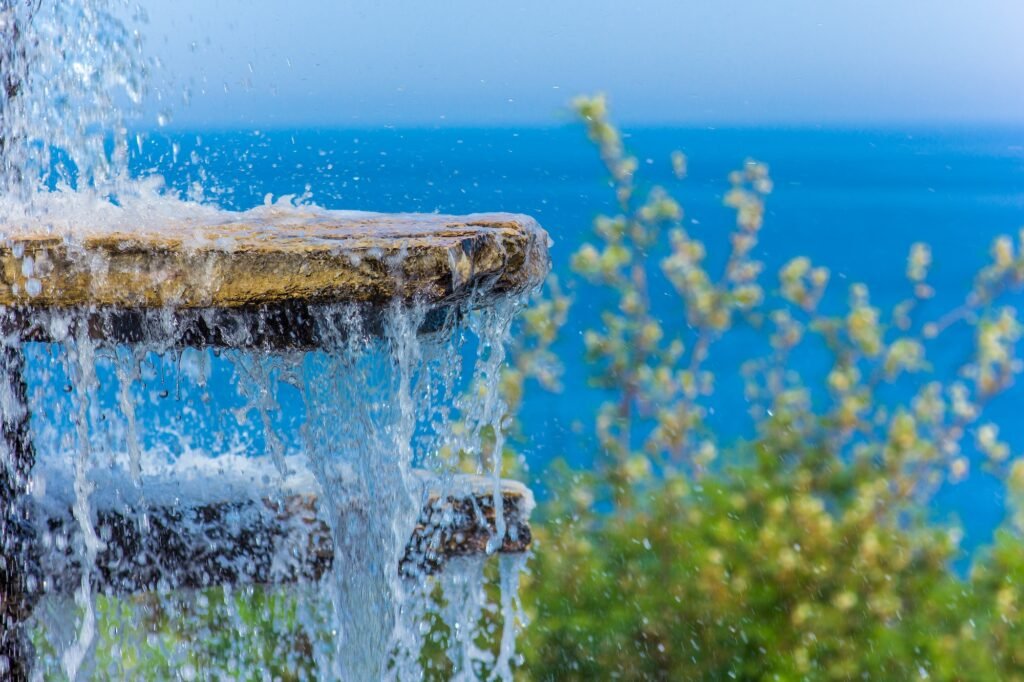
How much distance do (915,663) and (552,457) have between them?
1122 millimetres

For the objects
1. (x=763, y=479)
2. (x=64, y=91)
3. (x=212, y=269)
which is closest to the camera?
(x=212, y=269)

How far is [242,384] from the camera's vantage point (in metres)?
1.61

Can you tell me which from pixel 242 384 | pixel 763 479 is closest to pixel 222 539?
pixel 242 384

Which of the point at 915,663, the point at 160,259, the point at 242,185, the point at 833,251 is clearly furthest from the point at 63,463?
the point at 833,251

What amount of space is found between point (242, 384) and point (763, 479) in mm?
1760

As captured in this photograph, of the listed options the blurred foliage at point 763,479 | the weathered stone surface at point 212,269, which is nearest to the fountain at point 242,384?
the weathered stone surface at point 212,269

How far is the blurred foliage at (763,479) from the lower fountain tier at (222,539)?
0.99 m

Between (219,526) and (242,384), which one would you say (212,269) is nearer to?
(242,384)

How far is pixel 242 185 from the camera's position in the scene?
2488mm

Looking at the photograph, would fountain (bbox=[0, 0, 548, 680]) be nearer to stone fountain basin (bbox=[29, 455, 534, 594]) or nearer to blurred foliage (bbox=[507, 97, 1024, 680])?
stone fountain basin (bbox=[29, 455, 534, 594])

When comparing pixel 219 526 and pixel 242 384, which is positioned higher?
pixel 242 384

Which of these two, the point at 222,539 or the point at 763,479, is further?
the point at 763,479

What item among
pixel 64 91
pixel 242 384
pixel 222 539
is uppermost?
pixel 64 91

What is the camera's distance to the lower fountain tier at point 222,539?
164 centimetres
